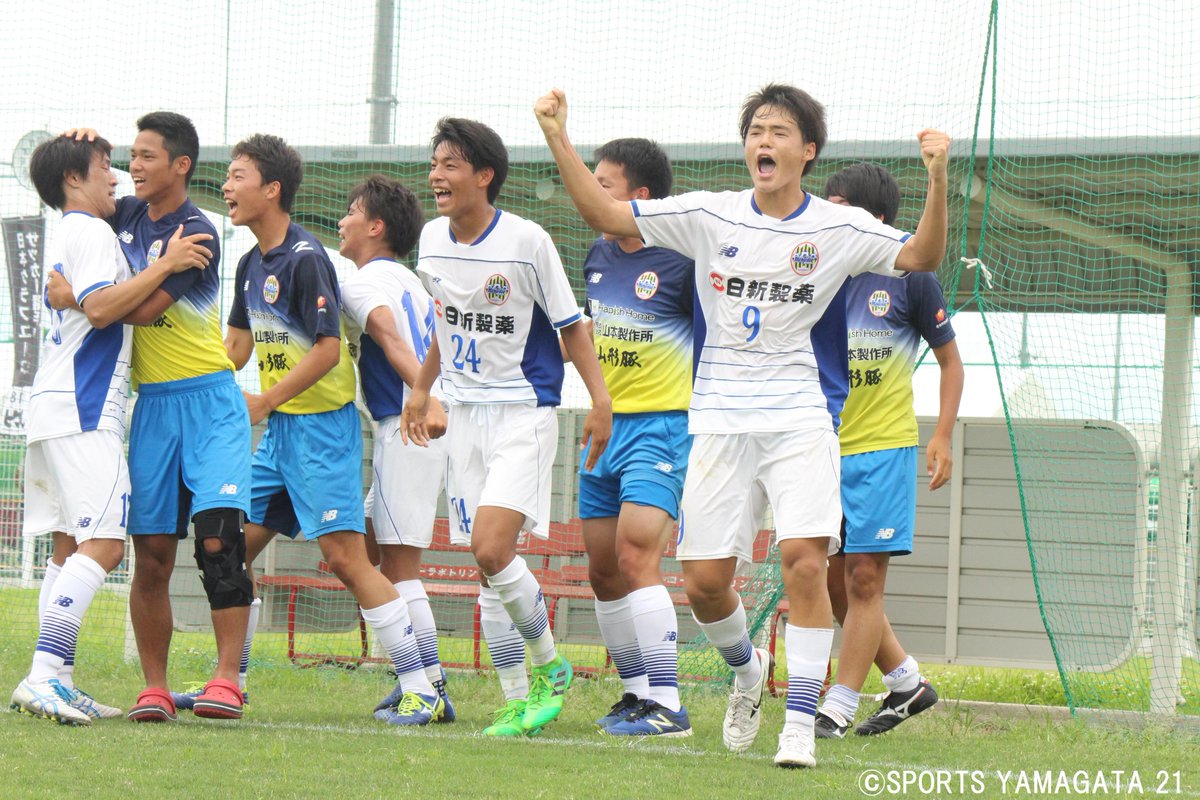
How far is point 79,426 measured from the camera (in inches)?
221

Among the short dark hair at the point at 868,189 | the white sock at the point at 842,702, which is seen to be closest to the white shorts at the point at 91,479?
the white sock at the point at 842,702

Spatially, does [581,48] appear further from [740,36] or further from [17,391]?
[17,391]

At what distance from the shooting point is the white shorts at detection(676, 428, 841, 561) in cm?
499

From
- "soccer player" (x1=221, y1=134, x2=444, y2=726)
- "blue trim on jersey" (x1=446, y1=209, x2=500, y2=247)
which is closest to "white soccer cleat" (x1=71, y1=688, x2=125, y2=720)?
"soccer player" (x1=221, y1=134, x2=444, y2=726)

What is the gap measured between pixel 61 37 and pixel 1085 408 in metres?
7.77

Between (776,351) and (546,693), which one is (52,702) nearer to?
(546,693)

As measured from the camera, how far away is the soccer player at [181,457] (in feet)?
18.4

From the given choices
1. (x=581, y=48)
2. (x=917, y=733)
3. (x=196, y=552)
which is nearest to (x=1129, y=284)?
(x=581, y=48)

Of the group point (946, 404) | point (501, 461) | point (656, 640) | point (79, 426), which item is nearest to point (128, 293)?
point (79, 426)

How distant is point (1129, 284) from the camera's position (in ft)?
37.3

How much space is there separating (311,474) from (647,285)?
1.63 meters

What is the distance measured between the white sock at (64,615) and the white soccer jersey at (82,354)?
525mm

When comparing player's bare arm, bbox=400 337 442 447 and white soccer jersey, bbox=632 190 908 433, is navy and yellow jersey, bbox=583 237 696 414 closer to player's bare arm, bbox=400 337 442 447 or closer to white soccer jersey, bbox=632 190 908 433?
player's bare arm, bbox=400 337 442 447

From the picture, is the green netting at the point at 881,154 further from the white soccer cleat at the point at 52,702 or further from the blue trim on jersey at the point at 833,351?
the white soccer cleat at the point at 52,702
